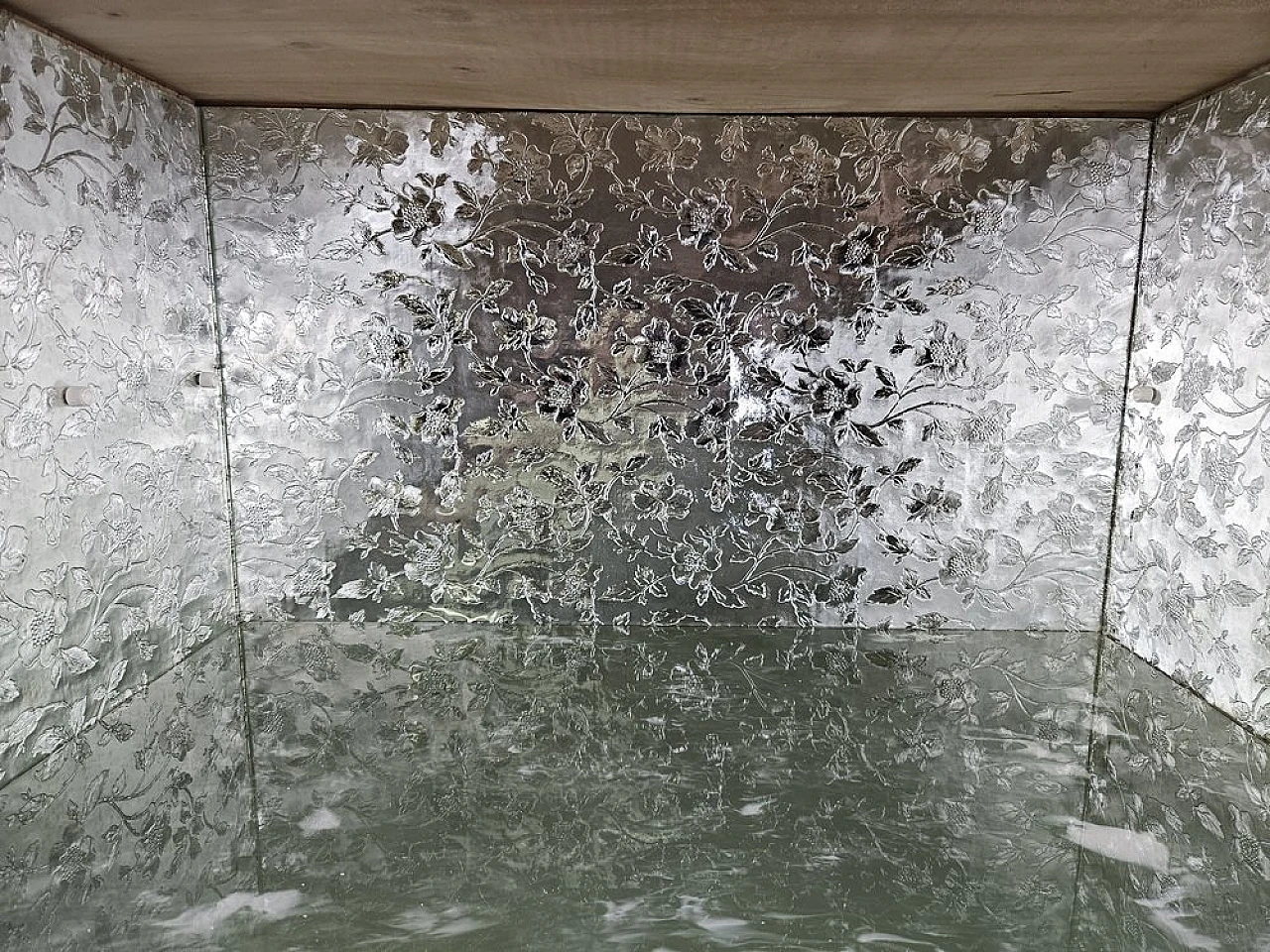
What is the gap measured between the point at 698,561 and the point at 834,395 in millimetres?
772

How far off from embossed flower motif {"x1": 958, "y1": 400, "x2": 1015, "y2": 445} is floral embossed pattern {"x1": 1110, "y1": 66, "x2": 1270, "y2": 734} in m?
0.42

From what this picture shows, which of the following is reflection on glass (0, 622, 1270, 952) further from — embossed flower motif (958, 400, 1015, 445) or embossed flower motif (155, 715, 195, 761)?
embossed flower motif (958, 400, 1015, 445)

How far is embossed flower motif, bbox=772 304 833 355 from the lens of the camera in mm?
3330

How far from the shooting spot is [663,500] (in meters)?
3.44

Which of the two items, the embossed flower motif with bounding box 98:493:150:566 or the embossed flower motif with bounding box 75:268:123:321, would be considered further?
the embossed flower motif with bounding box 98:493:150:566

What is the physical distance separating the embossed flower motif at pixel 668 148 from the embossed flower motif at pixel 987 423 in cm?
132

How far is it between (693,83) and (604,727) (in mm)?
1850

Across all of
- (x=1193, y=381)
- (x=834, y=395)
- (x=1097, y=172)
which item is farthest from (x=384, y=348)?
(x=1193, y=381)

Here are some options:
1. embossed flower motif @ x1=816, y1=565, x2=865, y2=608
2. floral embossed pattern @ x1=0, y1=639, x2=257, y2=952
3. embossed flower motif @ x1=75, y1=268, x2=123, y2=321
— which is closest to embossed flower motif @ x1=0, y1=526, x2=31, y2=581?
floral embossed pattern @ x1=0, y1=639, x2=257, y2=952

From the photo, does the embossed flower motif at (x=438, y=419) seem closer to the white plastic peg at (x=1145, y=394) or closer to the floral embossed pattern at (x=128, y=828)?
the floral embossed pattern at (x=128, y=828)

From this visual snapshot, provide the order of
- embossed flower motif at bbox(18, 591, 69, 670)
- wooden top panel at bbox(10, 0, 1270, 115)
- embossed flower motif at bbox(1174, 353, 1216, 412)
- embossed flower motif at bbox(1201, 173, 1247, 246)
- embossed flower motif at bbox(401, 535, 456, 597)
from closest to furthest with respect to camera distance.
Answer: wooden top panel at bbox(10, 0, 1270, 115) → embossed flower motif at bbox(18, 591, 69, 670) → embossed flower motif at bbox(1201, 173, 1247, 246) → embossed flower motif at bbox(1174, 353, 1216, 412) → embossed flower motif at bbox(401, 535, 456, 597)

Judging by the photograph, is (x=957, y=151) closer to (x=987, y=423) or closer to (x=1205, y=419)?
(x=987, y=423)

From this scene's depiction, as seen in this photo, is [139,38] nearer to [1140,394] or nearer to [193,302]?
[193,302]

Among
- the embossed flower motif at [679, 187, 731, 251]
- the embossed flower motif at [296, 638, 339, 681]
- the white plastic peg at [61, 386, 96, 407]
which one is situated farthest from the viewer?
the embossed flower motif at [679, 187, 731, 251]
